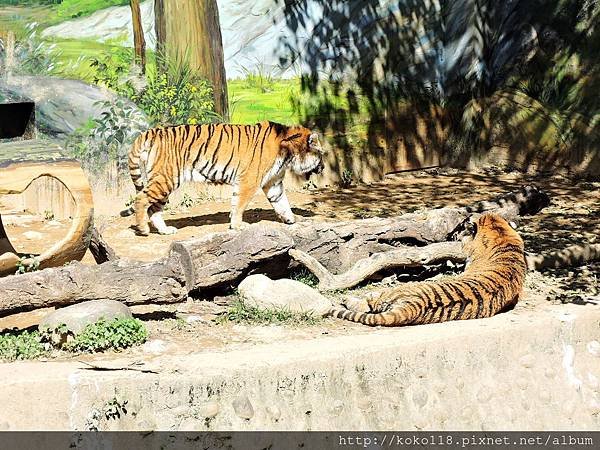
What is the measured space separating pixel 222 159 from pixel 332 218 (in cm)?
126

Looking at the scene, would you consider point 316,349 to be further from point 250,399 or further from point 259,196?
point 259,196

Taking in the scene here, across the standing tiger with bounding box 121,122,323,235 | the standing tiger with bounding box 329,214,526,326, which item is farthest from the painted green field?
the standing tiger with bounding box 329,214,526,326

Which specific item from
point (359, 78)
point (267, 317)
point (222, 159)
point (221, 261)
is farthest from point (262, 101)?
point (267, 317)

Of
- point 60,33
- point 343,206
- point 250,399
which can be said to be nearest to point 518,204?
point 343,206

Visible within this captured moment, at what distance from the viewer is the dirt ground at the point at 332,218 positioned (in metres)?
7.32

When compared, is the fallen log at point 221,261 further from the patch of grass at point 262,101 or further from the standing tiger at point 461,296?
the patch of grass at point 262,101

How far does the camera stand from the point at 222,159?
10367 mm

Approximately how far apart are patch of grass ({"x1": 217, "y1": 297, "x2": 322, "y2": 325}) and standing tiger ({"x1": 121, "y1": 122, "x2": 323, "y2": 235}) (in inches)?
105

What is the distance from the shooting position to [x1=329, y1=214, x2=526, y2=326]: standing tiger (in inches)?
290

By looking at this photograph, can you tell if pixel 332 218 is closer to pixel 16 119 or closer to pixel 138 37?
pixel 138 37

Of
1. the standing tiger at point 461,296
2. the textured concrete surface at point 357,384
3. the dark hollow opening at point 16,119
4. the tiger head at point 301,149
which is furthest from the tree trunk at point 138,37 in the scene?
the textured concrete surface at point 357,384

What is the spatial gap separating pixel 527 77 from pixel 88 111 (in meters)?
5.31

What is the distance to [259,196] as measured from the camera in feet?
38.8

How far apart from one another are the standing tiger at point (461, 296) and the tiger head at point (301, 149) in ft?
9.35
